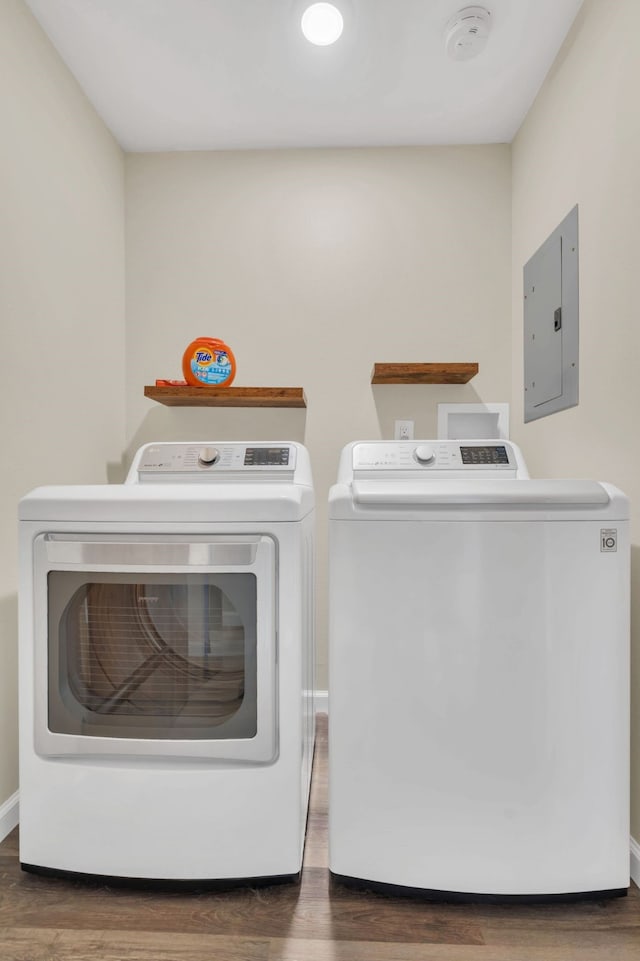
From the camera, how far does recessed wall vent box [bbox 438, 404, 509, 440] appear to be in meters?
2.43

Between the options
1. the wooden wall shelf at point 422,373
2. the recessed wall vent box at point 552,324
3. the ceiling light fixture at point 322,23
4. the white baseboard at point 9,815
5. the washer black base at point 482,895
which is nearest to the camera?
the washer black base at point 482,895

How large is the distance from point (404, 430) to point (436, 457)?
470 millimetres

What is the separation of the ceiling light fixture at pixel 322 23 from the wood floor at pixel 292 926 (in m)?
2.40

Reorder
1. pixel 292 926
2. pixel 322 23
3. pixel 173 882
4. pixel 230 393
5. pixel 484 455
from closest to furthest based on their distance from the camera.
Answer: pixel 292 926 → pixel 173 882 → pixel 322 23 → pixel 484 455 → pixel 230 393

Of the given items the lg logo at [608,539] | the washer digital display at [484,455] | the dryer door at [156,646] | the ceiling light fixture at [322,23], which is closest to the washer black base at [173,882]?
the dryer door at [156,646]

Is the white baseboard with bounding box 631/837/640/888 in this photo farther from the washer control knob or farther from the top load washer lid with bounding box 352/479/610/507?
the washer control knob

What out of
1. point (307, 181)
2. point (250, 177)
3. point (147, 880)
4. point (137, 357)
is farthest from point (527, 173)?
point (147, 880)

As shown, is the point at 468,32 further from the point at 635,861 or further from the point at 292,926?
the point at 292,926

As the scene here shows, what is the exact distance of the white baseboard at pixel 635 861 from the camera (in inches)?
54.7

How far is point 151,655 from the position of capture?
1.40m

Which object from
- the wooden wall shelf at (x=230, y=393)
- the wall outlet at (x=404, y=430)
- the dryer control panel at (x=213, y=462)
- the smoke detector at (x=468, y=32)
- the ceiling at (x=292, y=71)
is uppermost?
the ceiling at (x=292, y=71)

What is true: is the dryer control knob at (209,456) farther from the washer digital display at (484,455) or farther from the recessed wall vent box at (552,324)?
the recessed wall vent box at (552,324)

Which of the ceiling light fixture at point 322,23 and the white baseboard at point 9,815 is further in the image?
the ceiling light fixture at point 322,23

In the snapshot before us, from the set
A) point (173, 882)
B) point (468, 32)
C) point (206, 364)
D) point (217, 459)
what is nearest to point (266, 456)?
point (217, 459)
